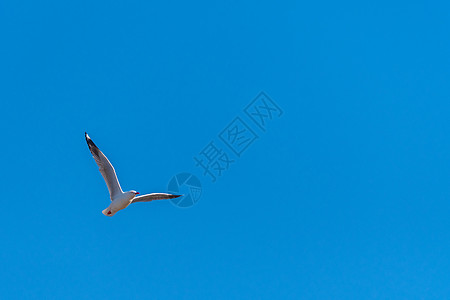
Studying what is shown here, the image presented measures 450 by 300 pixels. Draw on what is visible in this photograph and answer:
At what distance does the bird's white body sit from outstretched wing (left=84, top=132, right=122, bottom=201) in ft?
1.07

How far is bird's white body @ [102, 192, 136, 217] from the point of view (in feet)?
80.6

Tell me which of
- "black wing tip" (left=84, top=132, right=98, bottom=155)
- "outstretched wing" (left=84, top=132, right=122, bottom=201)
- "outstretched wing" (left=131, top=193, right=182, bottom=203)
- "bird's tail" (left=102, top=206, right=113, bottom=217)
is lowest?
"outstretched wing" (left=131, top=193, right=182, bottom=203)

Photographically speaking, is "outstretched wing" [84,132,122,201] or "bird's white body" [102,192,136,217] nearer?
"bird's white body" [102,192,136,217]

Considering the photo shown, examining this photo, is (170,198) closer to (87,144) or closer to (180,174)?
(180,174)

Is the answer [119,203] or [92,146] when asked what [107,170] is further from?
[119,203]

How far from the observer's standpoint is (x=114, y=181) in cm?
2498

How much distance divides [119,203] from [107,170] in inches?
53.0

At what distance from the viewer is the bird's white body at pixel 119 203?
24.6 meters

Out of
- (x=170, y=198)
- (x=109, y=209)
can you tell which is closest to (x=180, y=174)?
(x=170, y=198)

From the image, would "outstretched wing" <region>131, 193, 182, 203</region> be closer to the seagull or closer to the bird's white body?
the seagull

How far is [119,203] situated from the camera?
24.7m

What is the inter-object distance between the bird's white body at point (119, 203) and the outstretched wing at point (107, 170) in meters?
0.33

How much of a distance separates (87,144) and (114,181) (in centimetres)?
177

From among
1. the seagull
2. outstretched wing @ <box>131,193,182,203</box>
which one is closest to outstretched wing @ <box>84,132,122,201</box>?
the seagull
